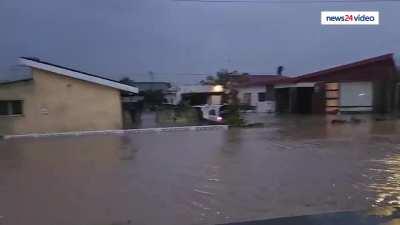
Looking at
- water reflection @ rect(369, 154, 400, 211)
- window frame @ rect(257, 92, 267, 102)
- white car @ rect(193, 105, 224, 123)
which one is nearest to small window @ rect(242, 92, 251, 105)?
window frame @ rect(257, 92, 267, 102)

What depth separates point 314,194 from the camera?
31.4 ft

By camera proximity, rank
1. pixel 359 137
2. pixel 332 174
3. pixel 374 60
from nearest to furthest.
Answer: pixel 332 174 < pixel 359 137 < pixel 374 60

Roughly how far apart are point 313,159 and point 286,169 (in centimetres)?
195

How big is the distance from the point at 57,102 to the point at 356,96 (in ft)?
72.5

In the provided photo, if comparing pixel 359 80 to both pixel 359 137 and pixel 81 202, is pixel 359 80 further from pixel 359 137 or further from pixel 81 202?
pixel 81 202

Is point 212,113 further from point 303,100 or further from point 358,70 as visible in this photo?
point 303,100

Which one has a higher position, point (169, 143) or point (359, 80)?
point (359, 80)

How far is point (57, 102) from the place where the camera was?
28.7 metres

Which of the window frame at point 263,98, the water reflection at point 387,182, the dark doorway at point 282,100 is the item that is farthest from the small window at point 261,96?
the water reflection at point 387,182

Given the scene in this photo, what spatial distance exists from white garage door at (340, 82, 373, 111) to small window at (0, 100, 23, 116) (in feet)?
74.6

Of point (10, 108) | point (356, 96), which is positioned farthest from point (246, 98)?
point (10, 108)

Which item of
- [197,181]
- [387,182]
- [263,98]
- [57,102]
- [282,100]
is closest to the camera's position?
[387,182]

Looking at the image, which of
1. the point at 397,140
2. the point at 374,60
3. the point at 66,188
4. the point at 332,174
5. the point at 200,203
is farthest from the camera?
the point at 374,60

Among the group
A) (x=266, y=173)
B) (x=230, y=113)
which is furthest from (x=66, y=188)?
(x=230, y=113)
